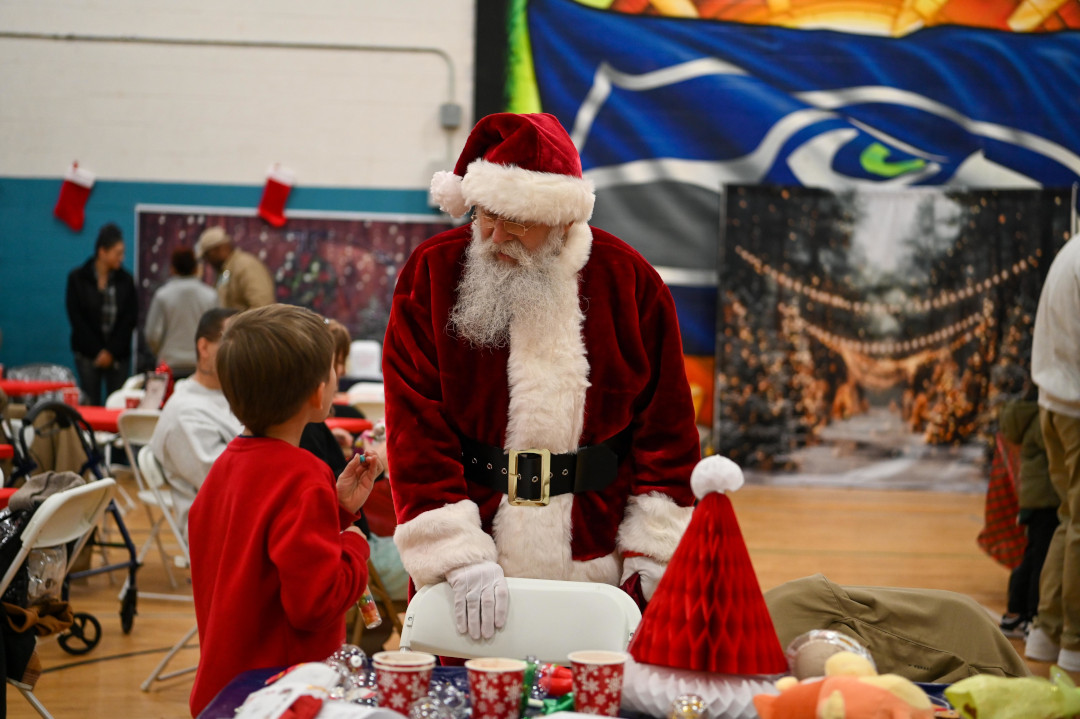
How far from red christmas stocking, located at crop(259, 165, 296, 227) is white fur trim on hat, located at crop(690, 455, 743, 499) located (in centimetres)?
740

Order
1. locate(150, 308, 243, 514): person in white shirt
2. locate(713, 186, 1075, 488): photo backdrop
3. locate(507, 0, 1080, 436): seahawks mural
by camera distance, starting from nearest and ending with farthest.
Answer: locate(150, 308, 243, 514): person in white shirt
locate(713, 186, 1075, 488): photo backdrop
locate(507, 0, 1080, 436): seahawks mural

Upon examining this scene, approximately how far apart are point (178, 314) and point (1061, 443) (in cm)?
554

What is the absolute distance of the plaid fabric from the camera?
14.2ft

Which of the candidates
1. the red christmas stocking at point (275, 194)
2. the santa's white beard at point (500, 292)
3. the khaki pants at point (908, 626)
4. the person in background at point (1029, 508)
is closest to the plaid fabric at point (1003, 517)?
the person in background at point (1029, 508)

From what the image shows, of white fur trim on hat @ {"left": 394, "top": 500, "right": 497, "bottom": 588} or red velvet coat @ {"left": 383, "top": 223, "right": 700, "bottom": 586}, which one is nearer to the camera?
white fur trim on hat @ {"left": 394, "top": 500, "right": 497, "bottom": 588}

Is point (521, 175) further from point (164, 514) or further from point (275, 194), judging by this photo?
point (275, 194)

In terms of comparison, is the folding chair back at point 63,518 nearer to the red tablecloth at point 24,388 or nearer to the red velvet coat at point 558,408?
the red velvet coat at point 558,408

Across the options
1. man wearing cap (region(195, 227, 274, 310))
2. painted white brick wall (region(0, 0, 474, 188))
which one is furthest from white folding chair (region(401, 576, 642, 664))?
painted white brick wall (region(0, 0, 474, 188))

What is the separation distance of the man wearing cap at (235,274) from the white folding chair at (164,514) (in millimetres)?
2689

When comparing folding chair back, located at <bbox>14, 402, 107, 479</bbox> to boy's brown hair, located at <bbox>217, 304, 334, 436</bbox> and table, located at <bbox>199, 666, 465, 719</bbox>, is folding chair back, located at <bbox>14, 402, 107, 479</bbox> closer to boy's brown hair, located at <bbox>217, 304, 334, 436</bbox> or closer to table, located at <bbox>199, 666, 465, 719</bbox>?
boy's brown hair, located at <bbox>217, 304, 334, 436</bbox>

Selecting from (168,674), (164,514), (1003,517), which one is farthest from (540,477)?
(1003,517)

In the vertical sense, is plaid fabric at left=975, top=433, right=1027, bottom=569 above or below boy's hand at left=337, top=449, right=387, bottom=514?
below

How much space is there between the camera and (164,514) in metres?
4.20

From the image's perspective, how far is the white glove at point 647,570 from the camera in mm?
1854
